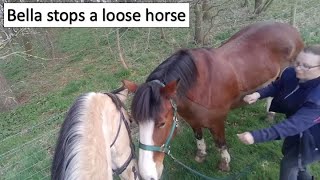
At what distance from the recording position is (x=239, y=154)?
3.99 meters

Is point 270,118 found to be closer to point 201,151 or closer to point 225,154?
point 225,154

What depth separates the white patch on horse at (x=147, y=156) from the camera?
8.59 ft

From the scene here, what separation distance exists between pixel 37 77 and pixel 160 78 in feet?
25.8

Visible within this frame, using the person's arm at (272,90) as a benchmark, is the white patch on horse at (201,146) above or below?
below

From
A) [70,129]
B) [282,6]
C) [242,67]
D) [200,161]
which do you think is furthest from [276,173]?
[282,6]

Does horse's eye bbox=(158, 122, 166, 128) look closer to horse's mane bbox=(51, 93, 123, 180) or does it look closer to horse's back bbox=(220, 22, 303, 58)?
horse's mane bbox=(51, 93, 123, 180)

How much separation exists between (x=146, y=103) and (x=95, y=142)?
0.57 m

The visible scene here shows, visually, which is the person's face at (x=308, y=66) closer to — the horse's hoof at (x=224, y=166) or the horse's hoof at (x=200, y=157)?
the horse's hoof at (x=224, y=166)

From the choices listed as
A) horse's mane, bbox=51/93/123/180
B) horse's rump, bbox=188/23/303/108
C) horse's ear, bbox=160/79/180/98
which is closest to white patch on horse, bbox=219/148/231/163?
horse's rump, bbox=188/23/303/108

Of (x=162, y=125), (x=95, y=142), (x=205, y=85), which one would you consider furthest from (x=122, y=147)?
(x=205, y=85)

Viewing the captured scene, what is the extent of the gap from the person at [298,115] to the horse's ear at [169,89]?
26.7 inches

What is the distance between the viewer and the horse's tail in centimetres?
193

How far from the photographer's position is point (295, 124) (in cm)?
219

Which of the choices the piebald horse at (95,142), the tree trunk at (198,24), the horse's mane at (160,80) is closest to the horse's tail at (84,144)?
the piebald horse at (95,142)
